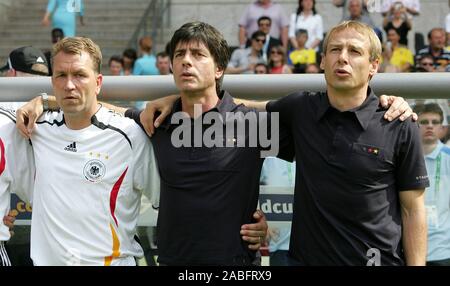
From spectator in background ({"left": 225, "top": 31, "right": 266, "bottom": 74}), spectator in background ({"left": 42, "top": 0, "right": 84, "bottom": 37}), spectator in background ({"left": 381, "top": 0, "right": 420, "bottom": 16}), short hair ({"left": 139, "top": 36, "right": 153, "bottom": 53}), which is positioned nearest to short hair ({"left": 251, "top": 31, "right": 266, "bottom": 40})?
spectator in background ({"left": 225, "top": 31, "right": 266, "bottom": 74})

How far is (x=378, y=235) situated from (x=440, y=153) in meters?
0.68

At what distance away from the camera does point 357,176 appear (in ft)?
10.5

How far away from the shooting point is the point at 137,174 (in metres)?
3.59

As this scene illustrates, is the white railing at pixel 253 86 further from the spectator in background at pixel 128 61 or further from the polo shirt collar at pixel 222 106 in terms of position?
the spectator in background at pixel 128 61

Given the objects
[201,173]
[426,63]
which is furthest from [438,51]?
[201,173]

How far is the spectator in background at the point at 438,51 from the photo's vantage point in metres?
9.27

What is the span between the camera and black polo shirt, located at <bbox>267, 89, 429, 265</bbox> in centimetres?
320

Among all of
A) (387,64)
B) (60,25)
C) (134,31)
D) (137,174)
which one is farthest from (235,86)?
(134,31)

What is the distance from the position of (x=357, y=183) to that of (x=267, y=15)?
8.80 m

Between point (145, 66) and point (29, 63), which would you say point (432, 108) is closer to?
point (29, 63)

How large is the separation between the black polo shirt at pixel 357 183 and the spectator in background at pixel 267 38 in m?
7.51

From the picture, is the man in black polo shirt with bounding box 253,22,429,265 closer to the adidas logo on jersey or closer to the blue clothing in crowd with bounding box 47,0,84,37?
the adidas logo on jersey

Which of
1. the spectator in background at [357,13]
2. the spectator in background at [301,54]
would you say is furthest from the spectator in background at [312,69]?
the spectator in background at [357,13]
